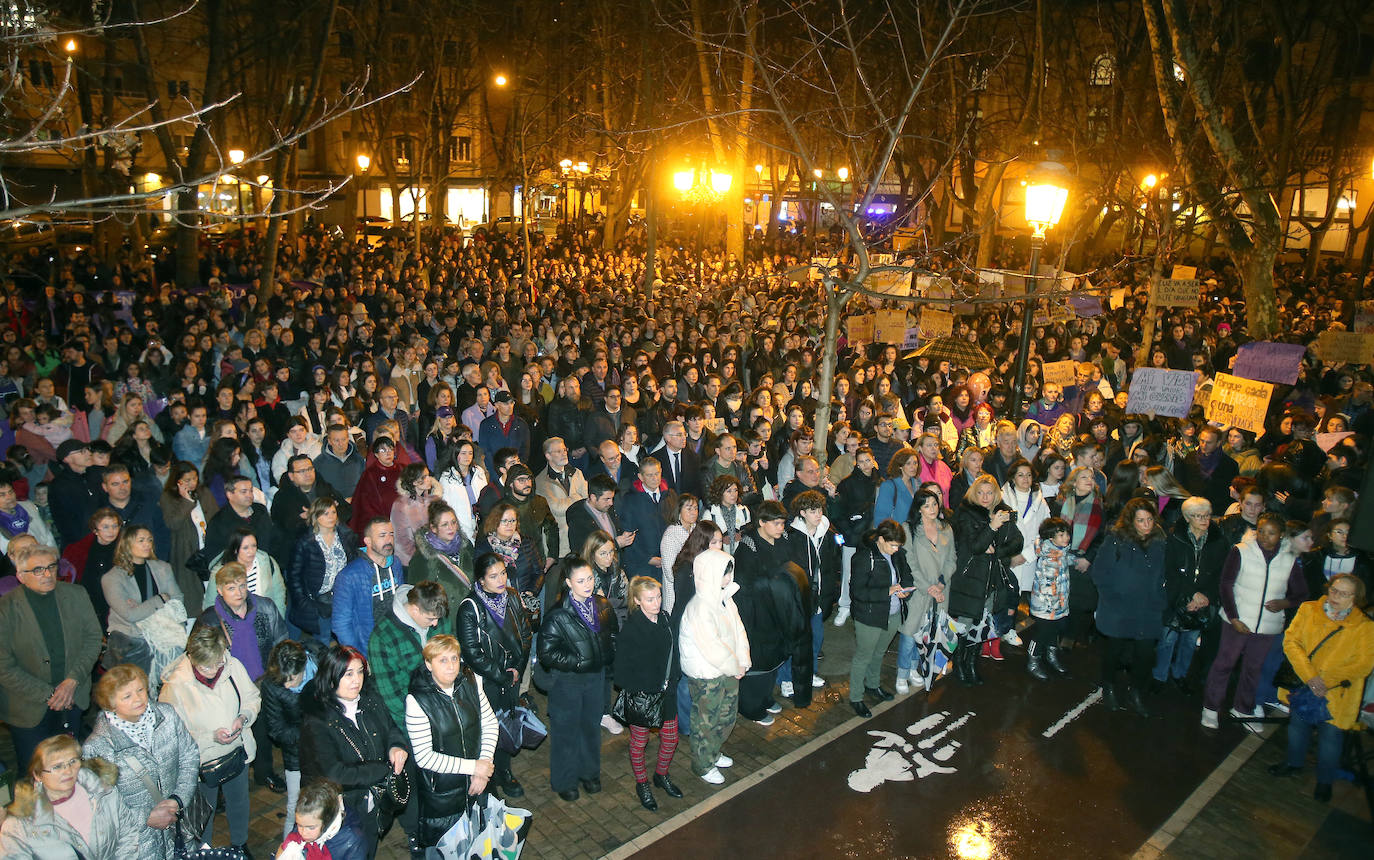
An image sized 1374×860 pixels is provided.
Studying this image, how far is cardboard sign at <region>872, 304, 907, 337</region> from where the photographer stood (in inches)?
619

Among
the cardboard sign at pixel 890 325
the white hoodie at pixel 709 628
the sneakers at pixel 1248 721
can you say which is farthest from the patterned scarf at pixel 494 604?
the cardboard sign at pixel 890 325

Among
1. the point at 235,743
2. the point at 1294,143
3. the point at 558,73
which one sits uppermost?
the point at 558,73

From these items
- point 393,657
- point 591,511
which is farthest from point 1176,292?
point 393,657

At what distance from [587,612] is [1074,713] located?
4371mm

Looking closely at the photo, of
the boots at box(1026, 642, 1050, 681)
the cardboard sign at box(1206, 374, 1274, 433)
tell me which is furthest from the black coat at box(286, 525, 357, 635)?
the cardboard sign at box(1206, 374, 1274, 433)

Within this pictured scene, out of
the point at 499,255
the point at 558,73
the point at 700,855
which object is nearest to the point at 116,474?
the point at 700,855

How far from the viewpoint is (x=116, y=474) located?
6953 millimetres

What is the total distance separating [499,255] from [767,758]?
90.8 feet

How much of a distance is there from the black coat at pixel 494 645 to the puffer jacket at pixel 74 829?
182cm

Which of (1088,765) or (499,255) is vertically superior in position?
(499,255)

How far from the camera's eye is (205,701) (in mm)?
5133

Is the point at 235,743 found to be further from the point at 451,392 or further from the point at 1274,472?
the point at 1274,472

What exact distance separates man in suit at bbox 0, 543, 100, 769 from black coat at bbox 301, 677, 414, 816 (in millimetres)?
1816

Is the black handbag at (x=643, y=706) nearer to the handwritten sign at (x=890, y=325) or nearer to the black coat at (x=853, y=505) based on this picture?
the black coat at (x=853, y=505)
